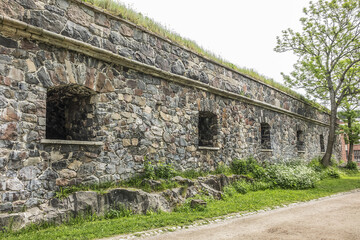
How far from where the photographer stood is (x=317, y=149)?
1853cm

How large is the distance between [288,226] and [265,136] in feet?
27.4

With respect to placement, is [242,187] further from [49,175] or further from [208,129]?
[49,175]

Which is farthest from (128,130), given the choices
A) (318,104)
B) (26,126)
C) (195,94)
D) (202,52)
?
(318,104)

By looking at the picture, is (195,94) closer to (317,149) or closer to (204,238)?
(204,238)

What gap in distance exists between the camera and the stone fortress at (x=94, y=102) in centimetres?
509

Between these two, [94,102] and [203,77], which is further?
[203,77]

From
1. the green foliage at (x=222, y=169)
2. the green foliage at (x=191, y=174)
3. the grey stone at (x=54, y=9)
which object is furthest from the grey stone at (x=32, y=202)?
the green foliage at (x=222, y=169)

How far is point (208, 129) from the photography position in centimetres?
1014

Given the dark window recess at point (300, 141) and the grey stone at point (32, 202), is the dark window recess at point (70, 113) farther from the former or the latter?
the dark window recess at point (300, 141)

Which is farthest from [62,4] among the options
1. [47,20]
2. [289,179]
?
[289,179]

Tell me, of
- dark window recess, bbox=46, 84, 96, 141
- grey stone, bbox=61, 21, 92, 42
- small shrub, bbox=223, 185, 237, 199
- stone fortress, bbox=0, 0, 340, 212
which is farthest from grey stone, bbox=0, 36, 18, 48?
small shrub, bbox=223, 185, 237, 199

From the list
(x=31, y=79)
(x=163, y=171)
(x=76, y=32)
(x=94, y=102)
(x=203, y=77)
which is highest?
(x=76, y=32)

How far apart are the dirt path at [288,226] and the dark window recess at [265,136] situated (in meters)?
6.30

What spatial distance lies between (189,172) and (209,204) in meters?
1.66
